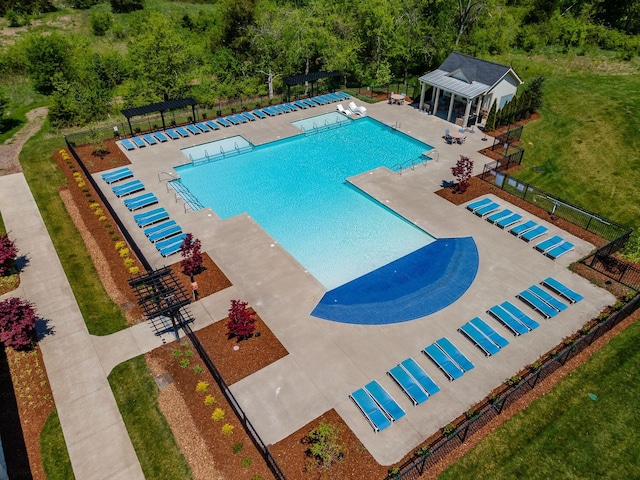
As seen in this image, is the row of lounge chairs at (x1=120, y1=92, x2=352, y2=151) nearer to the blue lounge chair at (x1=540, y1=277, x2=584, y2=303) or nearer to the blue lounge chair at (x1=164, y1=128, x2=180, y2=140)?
the blue lounge chair at (x1=164, y1=128, x2=180, y2=140)

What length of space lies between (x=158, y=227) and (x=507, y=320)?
75.1 feet

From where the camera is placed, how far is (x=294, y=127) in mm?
44906

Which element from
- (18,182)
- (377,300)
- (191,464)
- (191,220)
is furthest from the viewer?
(18,182)

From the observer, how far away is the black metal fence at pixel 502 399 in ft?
56.6

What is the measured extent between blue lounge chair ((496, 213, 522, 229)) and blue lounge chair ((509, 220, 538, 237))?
474 millimetres

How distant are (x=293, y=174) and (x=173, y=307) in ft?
64.5

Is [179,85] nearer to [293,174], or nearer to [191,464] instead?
[293,174]

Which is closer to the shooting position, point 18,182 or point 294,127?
point 18,182

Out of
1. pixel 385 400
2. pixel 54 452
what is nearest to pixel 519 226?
pixel 385 400

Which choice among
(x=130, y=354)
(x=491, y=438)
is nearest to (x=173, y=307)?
(x=130, y=354)

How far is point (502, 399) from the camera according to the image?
753 inches

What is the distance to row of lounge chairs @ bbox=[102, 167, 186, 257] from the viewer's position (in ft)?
93.9

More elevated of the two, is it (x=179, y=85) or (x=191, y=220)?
(x=179, y=85)

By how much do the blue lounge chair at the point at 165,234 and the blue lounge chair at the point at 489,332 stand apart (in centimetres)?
1973
